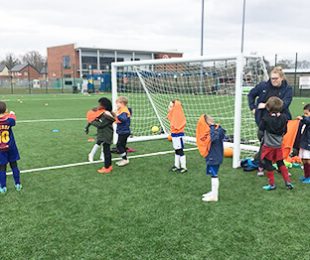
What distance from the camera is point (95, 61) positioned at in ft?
219

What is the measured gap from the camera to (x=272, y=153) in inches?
218

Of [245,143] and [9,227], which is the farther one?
[245,143]

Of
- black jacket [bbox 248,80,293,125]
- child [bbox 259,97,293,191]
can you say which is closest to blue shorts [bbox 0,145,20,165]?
child [bbox 259,97,293,191]

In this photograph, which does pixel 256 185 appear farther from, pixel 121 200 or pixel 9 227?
pixel 9 227

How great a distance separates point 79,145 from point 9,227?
201 inches

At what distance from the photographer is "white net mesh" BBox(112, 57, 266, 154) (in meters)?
8.90

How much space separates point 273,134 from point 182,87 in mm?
7806

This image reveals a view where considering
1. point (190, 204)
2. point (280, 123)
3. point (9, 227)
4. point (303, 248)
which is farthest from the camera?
point (280, 123)

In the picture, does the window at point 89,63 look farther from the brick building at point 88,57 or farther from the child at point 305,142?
the child at point 305,142

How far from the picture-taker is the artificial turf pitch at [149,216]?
3631mm

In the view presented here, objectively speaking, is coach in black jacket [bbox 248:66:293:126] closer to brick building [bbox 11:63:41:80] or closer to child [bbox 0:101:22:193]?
child [bbox 0:101:22:193]

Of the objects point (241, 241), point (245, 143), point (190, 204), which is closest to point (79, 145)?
point (245, 143)

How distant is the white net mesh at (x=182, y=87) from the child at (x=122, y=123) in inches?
83.2

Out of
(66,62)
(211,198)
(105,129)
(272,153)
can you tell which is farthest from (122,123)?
(66,62)
